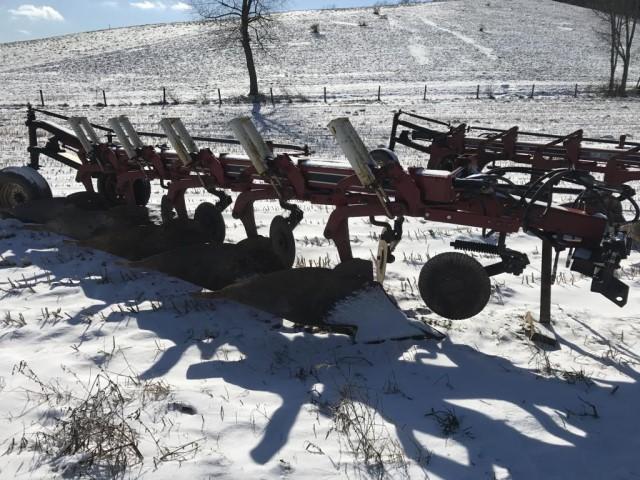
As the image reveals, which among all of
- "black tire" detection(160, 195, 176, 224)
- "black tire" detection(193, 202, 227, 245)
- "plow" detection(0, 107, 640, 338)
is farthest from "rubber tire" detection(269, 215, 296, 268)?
"black tire" detection(160, 195, 176, 224)

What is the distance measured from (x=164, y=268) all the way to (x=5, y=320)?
4.65ft

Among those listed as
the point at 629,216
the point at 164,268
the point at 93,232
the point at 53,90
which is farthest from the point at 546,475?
the point at 53,90

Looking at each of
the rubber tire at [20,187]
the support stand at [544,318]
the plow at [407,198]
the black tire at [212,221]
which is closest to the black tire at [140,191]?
the plow at [407,198]

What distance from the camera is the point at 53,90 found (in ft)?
107

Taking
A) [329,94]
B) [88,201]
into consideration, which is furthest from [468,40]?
[88,201]

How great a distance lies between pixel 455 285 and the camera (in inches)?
154

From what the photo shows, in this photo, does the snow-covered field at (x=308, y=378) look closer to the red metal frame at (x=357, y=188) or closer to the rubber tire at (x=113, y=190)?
the red metal frame at (x=357, y=188)

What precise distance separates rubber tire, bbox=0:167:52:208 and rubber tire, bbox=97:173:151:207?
772 millimetres

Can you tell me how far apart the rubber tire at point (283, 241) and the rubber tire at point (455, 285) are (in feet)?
5.57

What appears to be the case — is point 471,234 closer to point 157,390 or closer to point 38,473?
point 157,390

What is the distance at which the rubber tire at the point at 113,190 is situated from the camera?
742cm

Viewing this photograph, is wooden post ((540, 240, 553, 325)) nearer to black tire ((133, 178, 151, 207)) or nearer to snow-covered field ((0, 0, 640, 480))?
snow-covered field ((0, 0, 640, 480))

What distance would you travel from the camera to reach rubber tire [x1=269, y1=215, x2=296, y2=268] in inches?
210

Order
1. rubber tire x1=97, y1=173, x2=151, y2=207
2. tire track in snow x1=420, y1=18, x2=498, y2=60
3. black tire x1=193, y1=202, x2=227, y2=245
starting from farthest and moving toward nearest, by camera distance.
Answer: tire track in snow x1=420, y1=18, x2=498, y2=60
rubber tire x1=97, y1=173, x2=151, y2=207
black tire x1=193, y1=202, x2=227, y2=245
